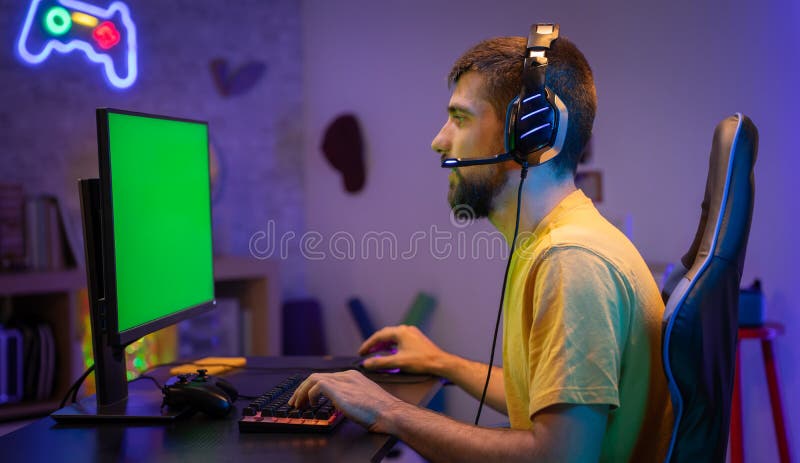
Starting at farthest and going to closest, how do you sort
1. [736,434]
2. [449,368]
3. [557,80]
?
1. [736,434]
2. [449,368]
3. [557,80]

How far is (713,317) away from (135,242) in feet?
3.02

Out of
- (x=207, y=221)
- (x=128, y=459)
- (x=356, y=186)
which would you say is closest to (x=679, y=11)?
(x=356, y=186)

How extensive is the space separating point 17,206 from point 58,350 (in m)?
0.53

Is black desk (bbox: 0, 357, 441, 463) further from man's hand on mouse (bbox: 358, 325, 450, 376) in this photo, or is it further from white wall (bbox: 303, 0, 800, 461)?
white wall (bbox: 303, 0, 800, 461)

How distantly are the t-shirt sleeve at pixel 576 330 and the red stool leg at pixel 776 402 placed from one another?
59.0 inches

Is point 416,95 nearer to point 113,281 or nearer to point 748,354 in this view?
point 748,354

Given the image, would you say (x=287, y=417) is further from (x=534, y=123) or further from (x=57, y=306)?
(x=57, y=306)

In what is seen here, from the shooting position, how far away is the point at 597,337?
39.2 inches

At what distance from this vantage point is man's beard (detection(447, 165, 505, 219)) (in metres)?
1.26

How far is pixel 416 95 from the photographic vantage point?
3338mm

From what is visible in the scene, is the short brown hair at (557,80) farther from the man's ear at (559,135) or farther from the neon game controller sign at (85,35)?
the neon game controller sign at (85,35)

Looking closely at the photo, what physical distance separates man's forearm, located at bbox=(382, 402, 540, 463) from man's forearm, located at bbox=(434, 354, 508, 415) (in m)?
0.40

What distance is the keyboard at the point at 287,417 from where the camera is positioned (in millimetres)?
1100

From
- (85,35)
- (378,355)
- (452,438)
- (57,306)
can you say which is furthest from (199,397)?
(85,35)
